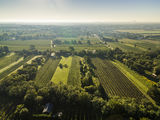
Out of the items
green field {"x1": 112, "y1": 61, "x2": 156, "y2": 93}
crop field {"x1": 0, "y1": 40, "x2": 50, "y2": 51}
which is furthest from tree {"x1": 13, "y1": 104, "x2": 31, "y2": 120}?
crop field {"x1": 0, "y1": 40, "x2": 50, "y2": 51}

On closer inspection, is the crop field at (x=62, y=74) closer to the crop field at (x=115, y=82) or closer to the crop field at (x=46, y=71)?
the crop field at (x=46, y=71)

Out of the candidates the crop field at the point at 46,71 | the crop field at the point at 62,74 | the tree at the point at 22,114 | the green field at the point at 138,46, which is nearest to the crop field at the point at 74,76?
the crop field at the point at 62,74

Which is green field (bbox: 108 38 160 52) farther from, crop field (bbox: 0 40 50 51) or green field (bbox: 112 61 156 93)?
crop field (bbox: 0 40 50 51)

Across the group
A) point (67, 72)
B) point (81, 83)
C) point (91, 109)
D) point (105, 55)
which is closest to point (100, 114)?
point (91, 109)

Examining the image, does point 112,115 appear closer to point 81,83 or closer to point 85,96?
point 85,96

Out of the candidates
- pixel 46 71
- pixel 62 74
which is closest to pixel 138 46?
pixel 62 74

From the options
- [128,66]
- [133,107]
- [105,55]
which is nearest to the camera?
[133,107]
